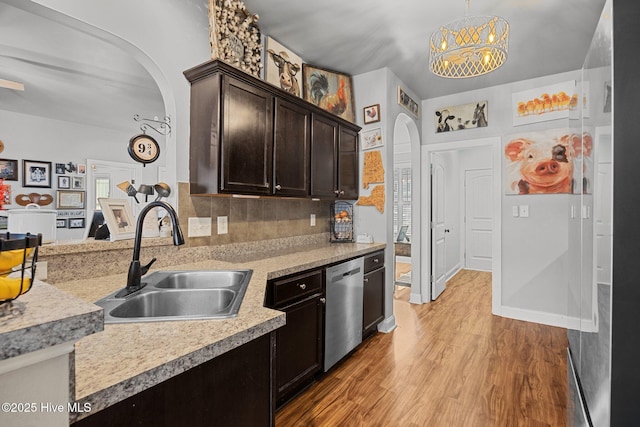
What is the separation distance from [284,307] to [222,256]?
0.66 m

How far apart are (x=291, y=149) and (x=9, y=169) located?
14.3 ft

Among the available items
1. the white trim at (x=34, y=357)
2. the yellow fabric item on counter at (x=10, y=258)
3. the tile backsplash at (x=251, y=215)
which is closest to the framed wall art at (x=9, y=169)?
the tile backsplash at (x=251, y=215)

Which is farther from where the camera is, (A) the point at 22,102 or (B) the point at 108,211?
(A) the point at 22,102

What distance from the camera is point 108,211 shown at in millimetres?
1653

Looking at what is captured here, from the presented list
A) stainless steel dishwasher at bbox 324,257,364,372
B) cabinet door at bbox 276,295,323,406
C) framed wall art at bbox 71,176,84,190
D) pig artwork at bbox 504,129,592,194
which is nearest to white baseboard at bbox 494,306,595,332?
pig artwork at bbox 504,129,592,194

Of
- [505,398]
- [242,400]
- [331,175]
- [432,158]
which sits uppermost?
[432,158]

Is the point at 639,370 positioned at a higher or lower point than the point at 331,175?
lower

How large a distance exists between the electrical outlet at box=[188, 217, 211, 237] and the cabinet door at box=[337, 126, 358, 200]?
4.33 feet

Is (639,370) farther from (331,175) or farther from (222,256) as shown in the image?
(331,175)

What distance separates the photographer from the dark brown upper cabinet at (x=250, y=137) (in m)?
1.83

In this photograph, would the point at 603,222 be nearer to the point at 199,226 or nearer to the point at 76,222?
the point at 199,226

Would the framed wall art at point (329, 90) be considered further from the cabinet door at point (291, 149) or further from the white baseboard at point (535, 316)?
the white baseboard at point (535, 316)

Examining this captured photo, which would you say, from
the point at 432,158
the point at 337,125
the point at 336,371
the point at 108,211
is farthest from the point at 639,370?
the point at 432,158

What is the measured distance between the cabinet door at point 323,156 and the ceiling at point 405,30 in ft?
2.28
